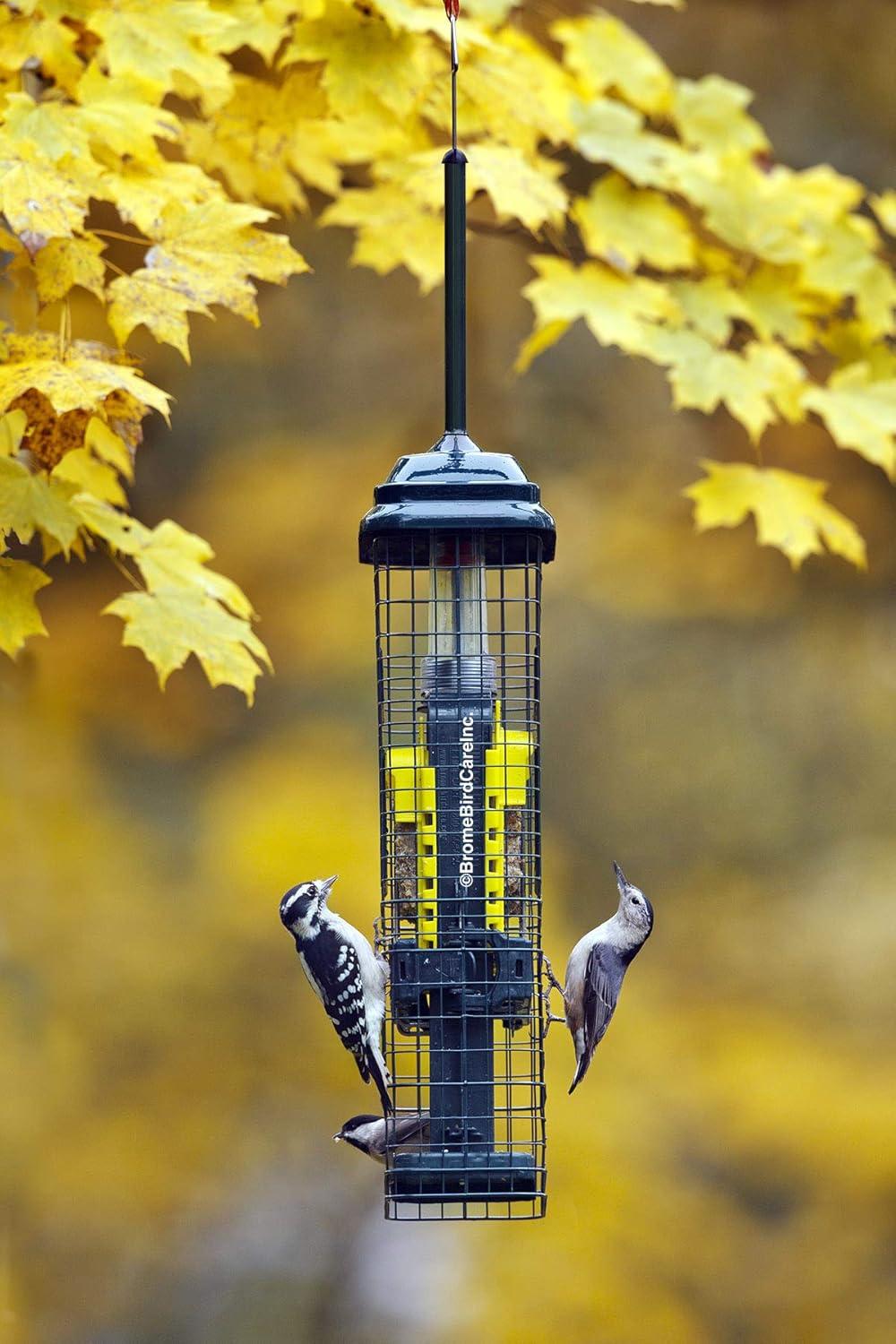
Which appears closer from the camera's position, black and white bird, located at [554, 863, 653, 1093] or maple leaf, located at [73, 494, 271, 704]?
maple leaf, located at [73, 494, 271, 704]

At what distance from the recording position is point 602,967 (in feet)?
14.5

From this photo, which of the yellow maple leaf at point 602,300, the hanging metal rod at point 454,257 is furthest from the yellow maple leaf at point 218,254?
the yellow maple leaf at point 602,300

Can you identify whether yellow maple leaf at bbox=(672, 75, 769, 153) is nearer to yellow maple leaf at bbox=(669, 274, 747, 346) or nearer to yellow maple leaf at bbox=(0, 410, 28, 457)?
yellow maple leaf at bbox=(669, 274, 747, 346)

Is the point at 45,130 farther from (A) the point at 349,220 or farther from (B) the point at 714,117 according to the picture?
(B) the point at 714,117

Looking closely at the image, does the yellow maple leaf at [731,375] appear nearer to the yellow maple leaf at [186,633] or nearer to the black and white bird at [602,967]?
the black and white bird at [602,967]

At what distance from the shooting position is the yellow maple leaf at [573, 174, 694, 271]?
211 inches

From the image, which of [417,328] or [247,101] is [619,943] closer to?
[247,101]

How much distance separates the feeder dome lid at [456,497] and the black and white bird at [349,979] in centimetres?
89

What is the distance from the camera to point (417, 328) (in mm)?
6535

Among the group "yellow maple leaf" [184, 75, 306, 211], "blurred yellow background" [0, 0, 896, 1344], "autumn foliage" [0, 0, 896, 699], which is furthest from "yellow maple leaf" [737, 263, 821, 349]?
"yellow maple leaf" [184, 75, 306, 211]

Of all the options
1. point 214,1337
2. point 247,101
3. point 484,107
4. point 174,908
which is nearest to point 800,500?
point 484,107

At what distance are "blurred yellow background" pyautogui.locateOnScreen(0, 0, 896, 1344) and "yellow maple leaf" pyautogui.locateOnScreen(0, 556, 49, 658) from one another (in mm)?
2111

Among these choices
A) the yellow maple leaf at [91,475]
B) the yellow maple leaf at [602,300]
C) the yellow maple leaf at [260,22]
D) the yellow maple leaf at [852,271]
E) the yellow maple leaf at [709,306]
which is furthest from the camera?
the yellow maple leaf at [852,271]

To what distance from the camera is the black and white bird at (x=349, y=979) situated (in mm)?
4074
